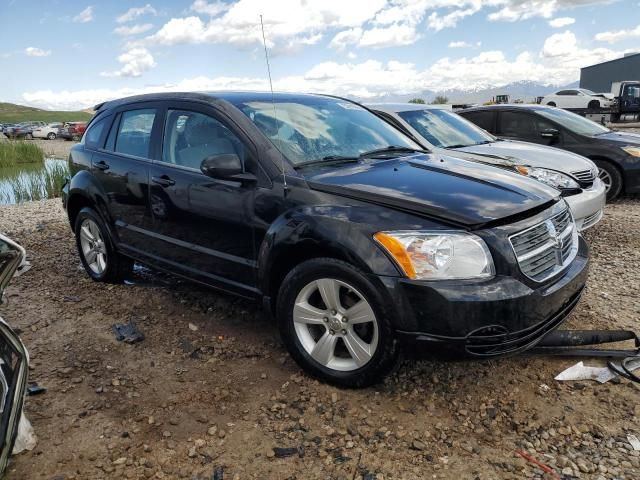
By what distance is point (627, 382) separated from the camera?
123 inches

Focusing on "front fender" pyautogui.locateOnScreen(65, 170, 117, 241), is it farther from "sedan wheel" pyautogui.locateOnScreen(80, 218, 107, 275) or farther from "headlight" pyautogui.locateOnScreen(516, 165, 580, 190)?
"headlight" pyautogui.locateOnScreen(516, 165, 580, 190)

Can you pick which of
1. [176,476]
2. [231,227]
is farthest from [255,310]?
[176,476]

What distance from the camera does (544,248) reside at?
2971 millimetres

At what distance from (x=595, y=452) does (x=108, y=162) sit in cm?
421

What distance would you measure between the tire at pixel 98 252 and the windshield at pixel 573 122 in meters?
6.95

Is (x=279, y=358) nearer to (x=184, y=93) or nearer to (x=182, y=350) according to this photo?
(x=182, y=350)

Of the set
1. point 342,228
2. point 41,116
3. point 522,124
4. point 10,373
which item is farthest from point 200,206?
point 41,116

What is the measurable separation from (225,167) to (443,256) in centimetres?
147

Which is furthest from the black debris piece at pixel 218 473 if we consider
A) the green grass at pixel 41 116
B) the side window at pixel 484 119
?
the green grass at pixel 41 116

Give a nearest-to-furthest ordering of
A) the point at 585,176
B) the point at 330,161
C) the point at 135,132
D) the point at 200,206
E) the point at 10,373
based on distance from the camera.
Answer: the point at 10,373 < the point at 330,161 < the point at 200,206 < the point at 135,132 < the point at 585,176

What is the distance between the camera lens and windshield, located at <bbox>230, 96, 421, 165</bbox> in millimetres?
3531

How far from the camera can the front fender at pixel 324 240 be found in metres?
2.75

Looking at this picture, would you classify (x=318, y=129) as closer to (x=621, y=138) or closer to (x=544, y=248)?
(x=544, y=248)

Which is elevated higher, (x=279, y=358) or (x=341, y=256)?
(x=341, y=256)
